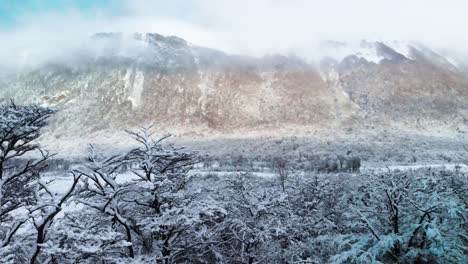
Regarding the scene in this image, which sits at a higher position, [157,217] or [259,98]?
[157,217]

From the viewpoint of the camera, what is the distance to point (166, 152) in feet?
41.1

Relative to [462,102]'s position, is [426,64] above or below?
above

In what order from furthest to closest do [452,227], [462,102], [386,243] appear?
[462,102], [452,227], [386,243]

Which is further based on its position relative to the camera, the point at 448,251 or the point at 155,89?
the point at 155,89

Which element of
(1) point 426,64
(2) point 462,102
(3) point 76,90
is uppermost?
(1) point 426,64

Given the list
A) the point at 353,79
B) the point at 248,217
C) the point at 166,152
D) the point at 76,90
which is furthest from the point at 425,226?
the point at 76,90

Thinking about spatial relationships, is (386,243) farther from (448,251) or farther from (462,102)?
(462,102)

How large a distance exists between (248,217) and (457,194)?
7211 millimetres

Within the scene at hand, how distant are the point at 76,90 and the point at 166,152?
19835 cm

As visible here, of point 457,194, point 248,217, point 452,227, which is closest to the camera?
point 452,227

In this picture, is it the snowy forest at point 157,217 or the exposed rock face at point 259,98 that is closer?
the snowy forest at point 157,217

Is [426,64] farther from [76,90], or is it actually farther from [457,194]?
[457,194]

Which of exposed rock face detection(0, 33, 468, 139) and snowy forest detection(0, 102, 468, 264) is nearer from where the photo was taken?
snowy forest detection(0, 102, 468, 264)

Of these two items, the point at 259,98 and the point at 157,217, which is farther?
the point at 259,98
